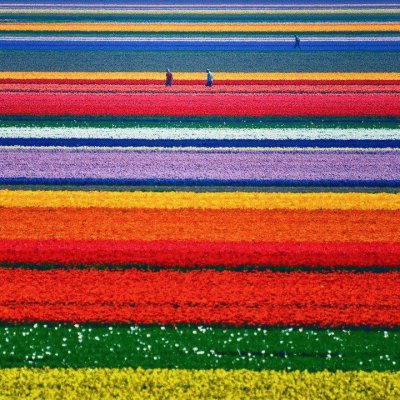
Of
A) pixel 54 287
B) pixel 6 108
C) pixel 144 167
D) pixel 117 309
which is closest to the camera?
pixel 117 309

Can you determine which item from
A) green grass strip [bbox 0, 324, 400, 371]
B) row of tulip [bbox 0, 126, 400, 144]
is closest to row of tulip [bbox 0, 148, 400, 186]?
row of tulip [bbox 0, 126, 400, 144]

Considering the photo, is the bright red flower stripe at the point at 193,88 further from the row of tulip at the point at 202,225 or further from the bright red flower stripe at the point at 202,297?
the bright red flower stripe at the point at 202,297

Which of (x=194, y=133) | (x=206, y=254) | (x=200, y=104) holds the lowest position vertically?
(x=206, y=254)

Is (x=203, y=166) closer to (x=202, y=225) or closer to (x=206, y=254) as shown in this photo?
(x=202, y=225)

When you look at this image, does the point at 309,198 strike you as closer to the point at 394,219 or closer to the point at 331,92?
the point at 394,219

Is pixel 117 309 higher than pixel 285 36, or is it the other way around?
pixel 285 36

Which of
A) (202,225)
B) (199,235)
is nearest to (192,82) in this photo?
(202,225)

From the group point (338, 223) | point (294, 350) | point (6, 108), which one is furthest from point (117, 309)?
point (6, 108)
